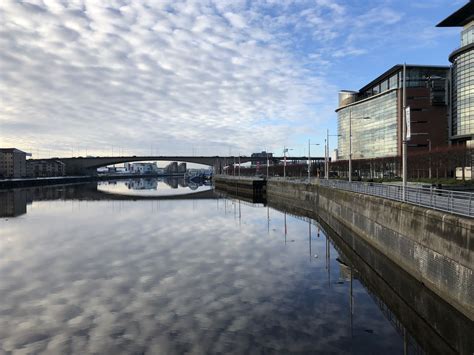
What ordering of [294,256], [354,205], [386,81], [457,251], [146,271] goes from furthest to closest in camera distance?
[386,81], [354,205], [294,256], [146,271], [457,251]

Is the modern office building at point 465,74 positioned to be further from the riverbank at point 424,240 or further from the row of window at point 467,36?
the riverbank at point 424,240

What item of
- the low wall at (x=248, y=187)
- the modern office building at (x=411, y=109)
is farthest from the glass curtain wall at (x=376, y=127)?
the low wall at (x=248, y=187)

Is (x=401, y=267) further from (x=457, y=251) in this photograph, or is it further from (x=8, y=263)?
(x=8, y=263)

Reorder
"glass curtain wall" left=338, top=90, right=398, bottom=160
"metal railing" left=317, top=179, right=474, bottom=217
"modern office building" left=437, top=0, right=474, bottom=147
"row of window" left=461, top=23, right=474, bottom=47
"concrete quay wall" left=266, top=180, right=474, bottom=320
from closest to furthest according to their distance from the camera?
1. "concrete quay wall" left=266, top=180, right=474, bottom=320
2. "metal railing" left=317, top=179, right=474, bottom=217
3. "modern office building" left=437, top=0, right=474, bottom=147
4. "row of window" left=461, top=23, right=474, bottom=47
5. "glass curtain wall" left=338, top=90, right=398, bottom=160

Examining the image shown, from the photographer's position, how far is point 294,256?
93.0 feet

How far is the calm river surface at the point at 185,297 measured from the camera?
46.2 ft

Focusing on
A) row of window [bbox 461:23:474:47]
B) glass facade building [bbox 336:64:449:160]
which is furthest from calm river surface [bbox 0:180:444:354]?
glass facade building [bbox 336:64:449:160]

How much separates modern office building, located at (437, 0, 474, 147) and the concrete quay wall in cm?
7481

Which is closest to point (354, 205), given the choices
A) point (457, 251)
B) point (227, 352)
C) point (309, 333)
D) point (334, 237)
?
point (334, 237)

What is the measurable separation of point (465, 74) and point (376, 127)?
44639mm

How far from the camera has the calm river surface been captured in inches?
555

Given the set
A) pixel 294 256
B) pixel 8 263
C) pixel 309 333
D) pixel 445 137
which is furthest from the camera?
pixel 445 137

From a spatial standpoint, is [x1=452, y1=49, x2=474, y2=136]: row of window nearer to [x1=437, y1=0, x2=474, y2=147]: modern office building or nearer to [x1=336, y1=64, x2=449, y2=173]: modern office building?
[x1=437, y1=0, x2=474, y2=147]: modern office building

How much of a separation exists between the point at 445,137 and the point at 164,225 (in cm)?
10751
